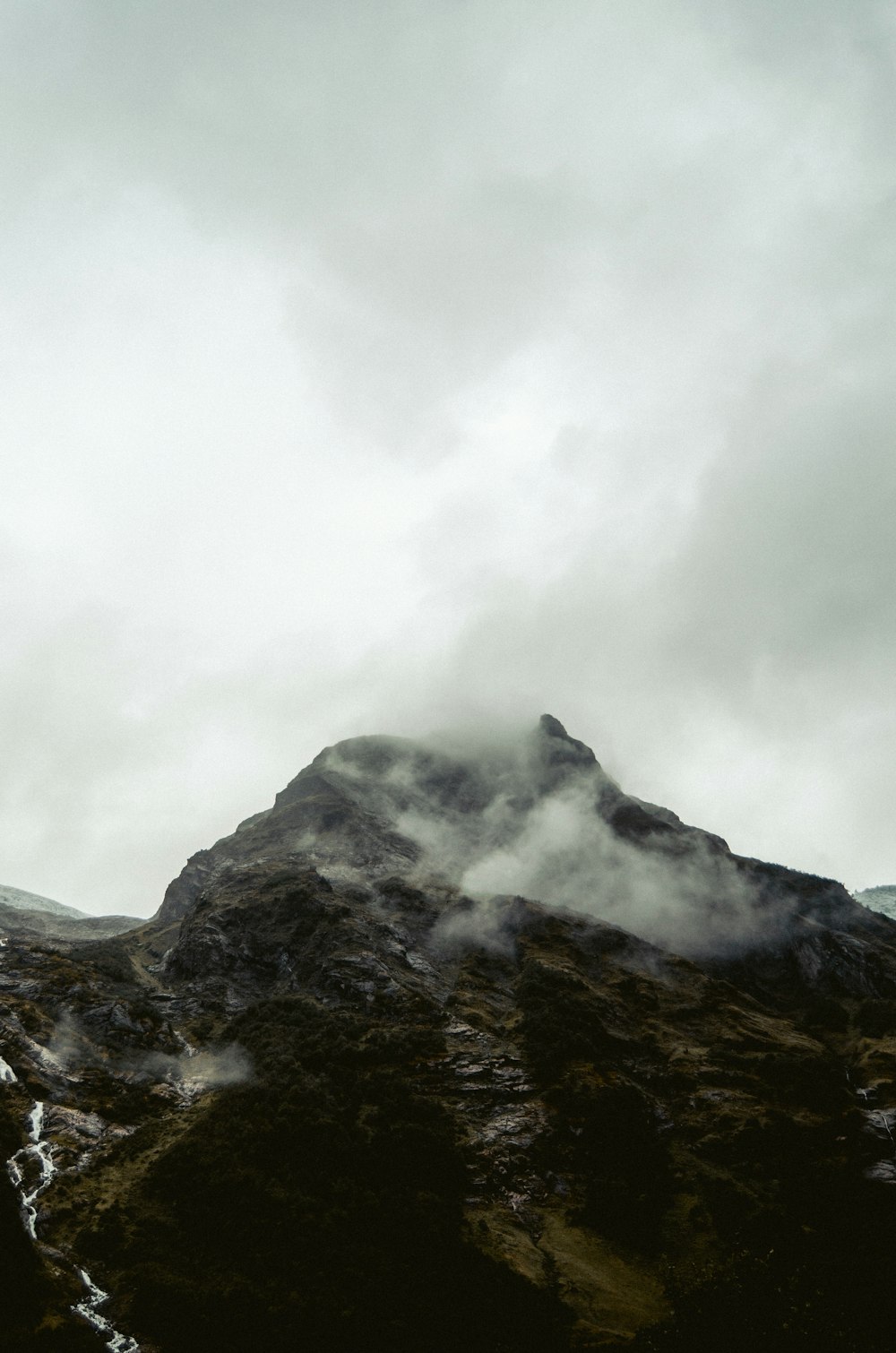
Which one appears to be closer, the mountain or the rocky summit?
the rocky summit

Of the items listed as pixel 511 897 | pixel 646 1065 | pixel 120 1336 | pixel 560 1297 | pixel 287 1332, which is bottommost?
pixel 120 1336

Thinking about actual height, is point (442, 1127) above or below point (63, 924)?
above

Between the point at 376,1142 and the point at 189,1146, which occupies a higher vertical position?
the point at 376,1142

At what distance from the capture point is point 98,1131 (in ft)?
215

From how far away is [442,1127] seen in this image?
238 feet

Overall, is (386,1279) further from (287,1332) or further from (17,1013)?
(17,1013)

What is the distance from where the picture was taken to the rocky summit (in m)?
49.3

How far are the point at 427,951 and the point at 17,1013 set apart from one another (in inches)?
2384

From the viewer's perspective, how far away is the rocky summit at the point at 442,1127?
4928cm

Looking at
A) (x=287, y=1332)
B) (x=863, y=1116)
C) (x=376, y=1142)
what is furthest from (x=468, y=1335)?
(x=863, y=1116)

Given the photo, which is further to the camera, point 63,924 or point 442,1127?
point 63,924

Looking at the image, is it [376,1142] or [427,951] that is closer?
[376,1142]

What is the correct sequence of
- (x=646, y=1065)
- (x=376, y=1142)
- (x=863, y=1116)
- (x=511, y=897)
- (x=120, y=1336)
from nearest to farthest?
1. (x=120, y=1336)
2. (x=376, y=1142)
3. (x=863, y=1116)
4. (x=646, y=1065)
5. (x=511, y=897)

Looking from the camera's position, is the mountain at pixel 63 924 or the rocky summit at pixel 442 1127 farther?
the mountain at pixel 63 924
